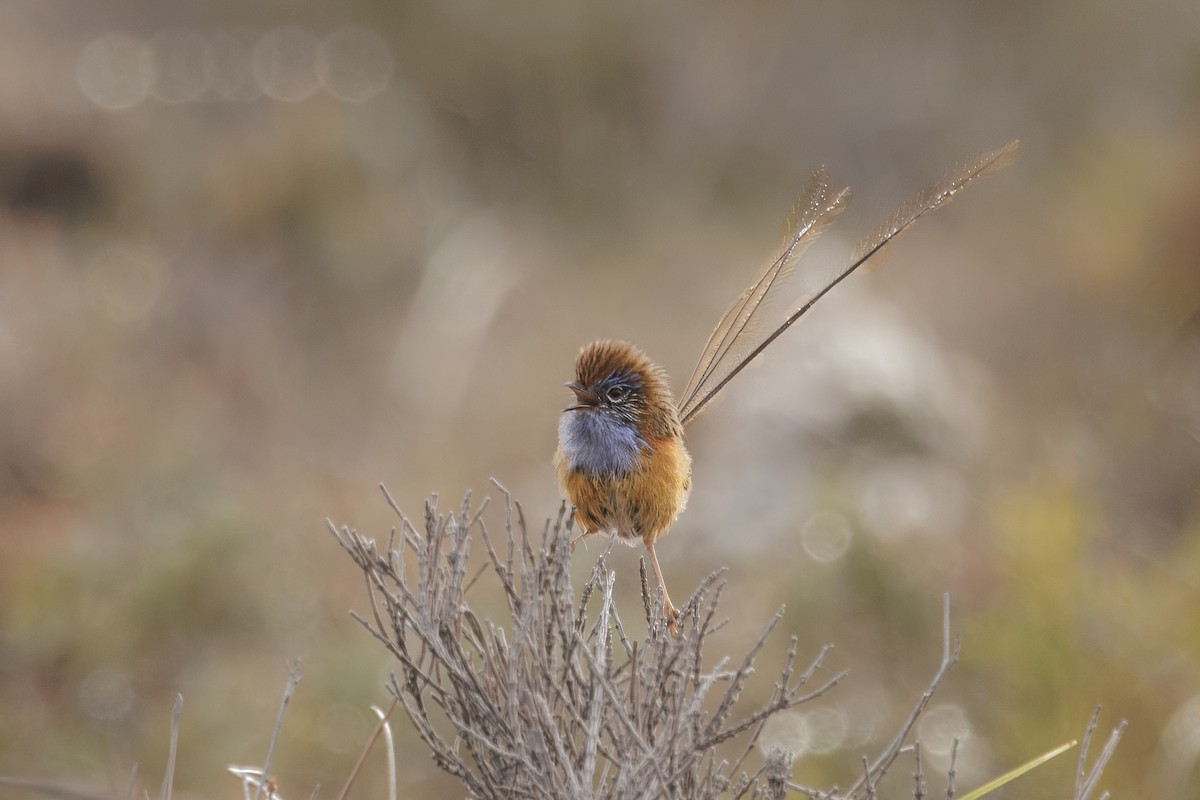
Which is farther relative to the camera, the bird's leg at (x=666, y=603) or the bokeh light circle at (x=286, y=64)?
the bokeh light circle at (x=286, y=64)

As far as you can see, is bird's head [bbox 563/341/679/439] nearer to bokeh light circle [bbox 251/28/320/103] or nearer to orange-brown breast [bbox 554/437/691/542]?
orange-brown breast [bbox 554/437/691/542]

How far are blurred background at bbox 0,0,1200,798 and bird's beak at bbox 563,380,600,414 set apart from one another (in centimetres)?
60

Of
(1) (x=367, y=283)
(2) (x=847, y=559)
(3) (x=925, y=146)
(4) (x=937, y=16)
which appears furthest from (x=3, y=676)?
(4) (x=937, y=16)

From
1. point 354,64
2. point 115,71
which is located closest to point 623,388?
point 115,71

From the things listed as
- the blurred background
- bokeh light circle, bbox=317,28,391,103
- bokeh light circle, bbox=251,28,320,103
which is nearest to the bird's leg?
the blurred background

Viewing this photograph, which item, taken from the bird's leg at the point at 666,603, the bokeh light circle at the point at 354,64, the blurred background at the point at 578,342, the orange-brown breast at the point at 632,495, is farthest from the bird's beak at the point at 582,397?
the bokeh light circle at the point at 354,64

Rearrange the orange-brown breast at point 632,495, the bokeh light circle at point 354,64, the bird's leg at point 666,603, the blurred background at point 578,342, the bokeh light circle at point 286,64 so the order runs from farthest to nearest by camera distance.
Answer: the bokeh light circle at point 354,64 < the bokeh light circle at point 286,64 < the blurred background at point 578,342 < the orange-brown breast at point 632,495 < the bird's leg at point 666,603

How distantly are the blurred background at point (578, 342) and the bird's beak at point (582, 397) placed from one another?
0.60 meters

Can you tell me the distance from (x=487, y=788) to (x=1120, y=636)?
355cm

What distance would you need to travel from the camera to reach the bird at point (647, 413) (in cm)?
266

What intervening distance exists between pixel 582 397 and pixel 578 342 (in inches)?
352

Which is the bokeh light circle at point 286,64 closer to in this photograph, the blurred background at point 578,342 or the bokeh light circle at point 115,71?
the blurred background at point 578,342

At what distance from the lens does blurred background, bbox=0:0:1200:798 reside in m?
5.90

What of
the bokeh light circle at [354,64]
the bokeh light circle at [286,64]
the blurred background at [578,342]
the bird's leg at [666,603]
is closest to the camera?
the bird's leg at [666,603]
